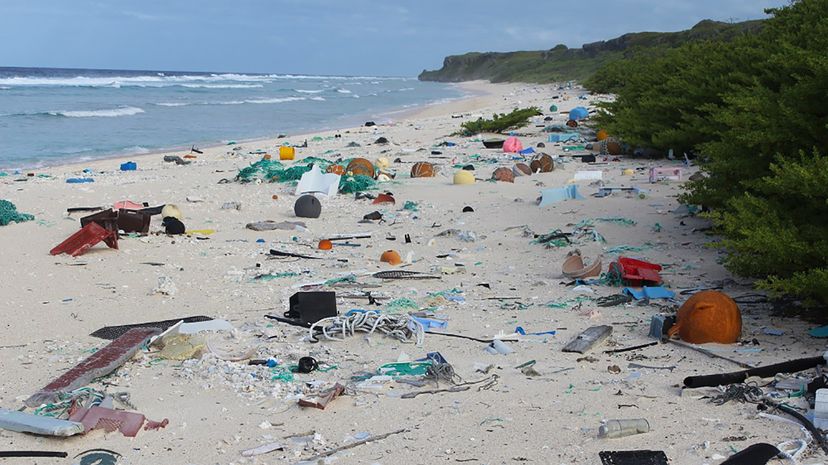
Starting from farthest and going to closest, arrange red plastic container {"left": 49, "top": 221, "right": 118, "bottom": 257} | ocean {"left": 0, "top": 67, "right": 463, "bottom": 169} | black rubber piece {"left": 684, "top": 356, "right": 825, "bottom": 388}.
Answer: ocean {"left": 0, "top": 67, "right": 463, "bottom": 169}, red plastic container {"left": 49, "top": 221, "right": 118, "bottom": 257}, black rubber piece {"left": 684, "top": 356, "right": 825, "bottom": 388}

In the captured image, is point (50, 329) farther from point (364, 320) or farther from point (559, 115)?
point (559, 115)

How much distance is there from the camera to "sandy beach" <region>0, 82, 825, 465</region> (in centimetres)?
338

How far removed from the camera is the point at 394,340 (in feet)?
15.6

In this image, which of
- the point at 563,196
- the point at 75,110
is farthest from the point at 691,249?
the point at 75,110

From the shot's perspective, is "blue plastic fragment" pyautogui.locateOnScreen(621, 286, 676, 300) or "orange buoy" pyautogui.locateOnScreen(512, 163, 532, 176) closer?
"blue plastic fragment" pyautogui.locateOnScreen(621, 286, 676, 300)

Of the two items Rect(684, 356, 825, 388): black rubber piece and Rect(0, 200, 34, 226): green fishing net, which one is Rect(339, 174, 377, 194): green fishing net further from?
Rect(684, 356, 825, 388): black rubber piece

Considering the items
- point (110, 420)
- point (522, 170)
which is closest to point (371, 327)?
point (110, 420)

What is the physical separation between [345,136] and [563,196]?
34.6 ft

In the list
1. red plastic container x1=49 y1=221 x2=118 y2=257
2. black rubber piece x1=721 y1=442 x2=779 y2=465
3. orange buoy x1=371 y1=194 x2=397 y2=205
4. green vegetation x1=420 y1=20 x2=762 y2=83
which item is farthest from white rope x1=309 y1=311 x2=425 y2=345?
green vegetation x1=420 y1=20 x2=762 y2=83

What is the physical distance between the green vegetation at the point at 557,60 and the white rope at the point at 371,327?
107 feet

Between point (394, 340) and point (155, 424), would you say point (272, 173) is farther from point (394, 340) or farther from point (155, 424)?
point (155, 424)

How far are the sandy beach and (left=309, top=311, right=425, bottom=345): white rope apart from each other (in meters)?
0.06

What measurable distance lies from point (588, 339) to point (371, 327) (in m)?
1.26

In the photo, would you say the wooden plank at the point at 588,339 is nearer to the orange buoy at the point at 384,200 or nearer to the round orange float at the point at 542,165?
the orange buoy at the point at 384,200
